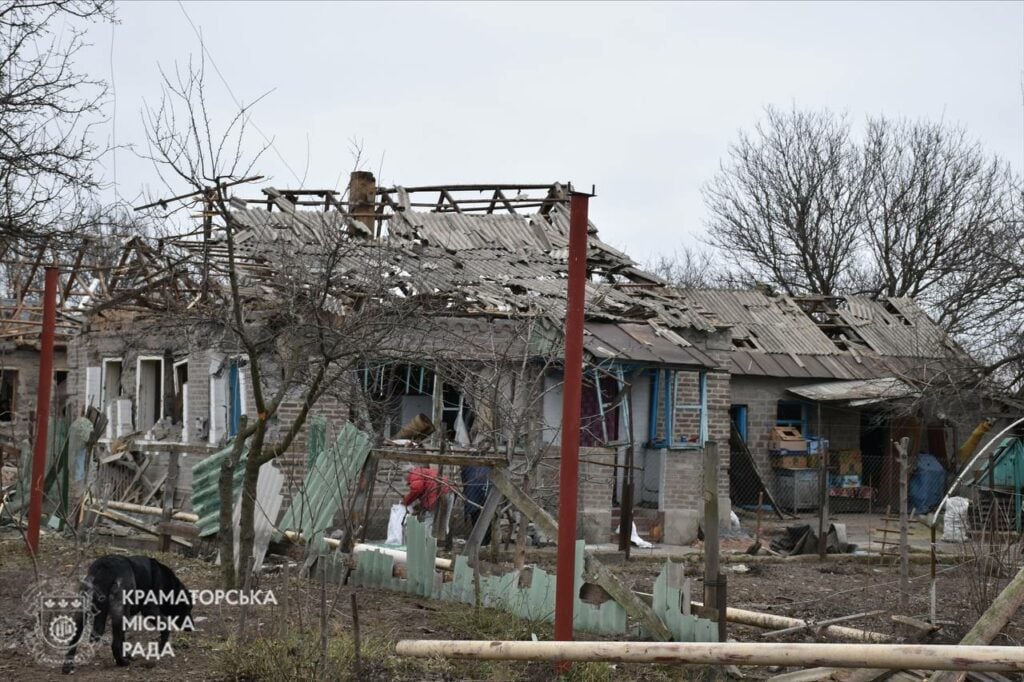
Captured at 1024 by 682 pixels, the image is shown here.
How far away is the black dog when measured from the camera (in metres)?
7.21

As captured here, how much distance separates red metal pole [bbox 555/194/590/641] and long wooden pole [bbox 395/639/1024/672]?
2.09 metres

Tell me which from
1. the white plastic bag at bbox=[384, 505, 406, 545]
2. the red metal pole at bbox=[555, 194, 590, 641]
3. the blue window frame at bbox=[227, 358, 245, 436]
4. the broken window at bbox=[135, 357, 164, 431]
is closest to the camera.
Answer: the red metal pole at bbox=[555, 194, 590, 641]

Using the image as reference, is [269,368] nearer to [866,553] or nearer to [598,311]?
[598,311]

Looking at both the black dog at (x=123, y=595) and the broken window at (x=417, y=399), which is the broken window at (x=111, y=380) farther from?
the black dog at (x=123, y=595)

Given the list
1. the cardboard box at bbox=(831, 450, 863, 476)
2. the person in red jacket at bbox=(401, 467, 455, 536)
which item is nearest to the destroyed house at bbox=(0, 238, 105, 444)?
the person in red jacket at bbox=(401, 467, 455, 536)

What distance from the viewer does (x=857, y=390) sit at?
23.4m

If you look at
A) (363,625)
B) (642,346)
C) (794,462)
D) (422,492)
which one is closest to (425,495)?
(422,492)

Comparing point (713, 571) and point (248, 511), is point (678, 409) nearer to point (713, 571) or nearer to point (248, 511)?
point (713, 571)

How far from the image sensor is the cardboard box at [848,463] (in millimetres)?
23500

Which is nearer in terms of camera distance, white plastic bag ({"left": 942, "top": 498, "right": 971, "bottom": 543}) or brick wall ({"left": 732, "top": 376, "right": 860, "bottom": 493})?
white plastic bag ({"left": 942, "top": 498, "right": 971, "bottom": 543})

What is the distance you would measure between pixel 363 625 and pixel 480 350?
5.51 meters

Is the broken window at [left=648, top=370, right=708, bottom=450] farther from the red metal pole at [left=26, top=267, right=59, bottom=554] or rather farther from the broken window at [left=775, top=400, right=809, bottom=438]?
the red metal pole at [left=26, top=267, right=59, bottom=554]

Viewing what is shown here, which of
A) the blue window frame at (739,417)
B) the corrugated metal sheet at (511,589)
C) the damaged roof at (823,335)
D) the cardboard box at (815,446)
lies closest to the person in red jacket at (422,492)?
the corrugated metal sheet at (511,589)

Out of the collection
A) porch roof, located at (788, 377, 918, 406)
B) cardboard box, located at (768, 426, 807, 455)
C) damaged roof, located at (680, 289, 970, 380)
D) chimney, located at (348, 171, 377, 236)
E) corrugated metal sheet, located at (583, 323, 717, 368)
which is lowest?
cardboard box, located at (768, 426, 807, 455)
